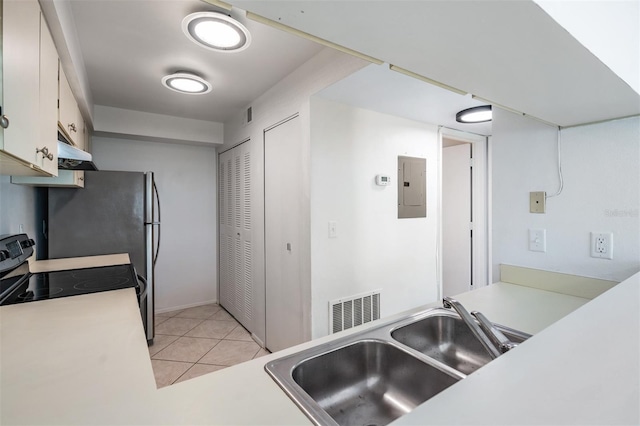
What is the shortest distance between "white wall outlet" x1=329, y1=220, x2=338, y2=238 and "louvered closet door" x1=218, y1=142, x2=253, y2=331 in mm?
1138

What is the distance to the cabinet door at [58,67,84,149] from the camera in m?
1.65

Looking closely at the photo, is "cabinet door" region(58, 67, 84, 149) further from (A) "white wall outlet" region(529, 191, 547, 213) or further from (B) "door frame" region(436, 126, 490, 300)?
(B) "door frame" region(436, 126, 490, 300)

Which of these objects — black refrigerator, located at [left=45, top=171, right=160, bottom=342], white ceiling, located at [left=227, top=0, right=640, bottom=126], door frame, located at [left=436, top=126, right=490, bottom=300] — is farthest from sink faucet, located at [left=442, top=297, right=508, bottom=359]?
black refrigerator, located at [left=45, top=171, right=160, bottom=342]

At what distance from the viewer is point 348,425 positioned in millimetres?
956

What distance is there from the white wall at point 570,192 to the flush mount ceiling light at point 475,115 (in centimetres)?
61

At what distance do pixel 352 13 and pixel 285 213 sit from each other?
1881 millimetres

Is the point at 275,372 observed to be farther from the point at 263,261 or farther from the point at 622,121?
the point at 263,261

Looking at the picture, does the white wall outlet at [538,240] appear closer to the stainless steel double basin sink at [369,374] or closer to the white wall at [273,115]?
the stainless steel double basin sink at [369,374]

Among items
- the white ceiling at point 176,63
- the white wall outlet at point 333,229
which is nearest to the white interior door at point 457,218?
the white ceiling at point 176,63

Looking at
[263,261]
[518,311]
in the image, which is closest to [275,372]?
[518,311]

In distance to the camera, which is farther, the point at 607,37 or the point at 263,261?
the point at 263,261

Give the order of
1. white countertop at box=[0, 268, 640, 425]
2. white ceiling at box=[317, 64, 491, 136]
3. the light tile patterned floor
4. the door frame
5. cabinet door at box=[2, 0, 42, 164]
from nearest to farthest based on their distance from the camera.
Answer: white countertop at box=[0, 268, 640, 425] < cabinet door at box=[2, 0, 42, 164] < white ceiling at box=[317, 64, 491, 136] < the light tile patterned floor < the door frame

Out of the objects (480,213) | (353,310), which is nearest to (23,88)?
Answer: (353,310)

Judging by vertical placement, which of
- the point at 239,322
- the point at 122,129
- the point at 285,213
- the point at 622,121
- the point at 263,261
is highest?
the point at 122,129
